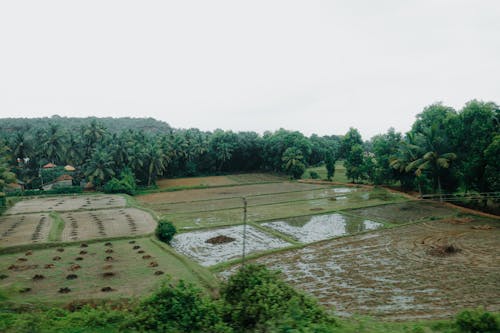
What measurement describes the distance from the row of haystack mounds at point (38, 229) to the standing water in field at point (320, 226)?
14436 mm

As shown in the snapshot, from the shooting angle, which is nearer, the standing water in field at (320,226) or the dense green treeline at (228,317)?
the dense green treeline at (228,317)

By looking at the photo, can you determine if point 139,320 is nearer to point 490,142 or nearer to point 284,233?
point 284,233

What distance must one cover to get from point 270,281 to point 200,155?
167ft

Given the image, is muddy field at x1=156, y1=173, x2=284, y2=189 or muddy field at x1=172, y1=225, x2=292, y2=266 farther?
muddy field at x1=156, y1=173, x2=284, y2=189

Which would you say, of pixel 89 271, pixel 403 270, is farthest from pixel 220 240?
pixel 403 270

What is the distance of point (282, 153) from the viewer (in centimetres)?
5531

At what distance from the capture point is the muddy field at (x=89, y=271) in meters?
12.6

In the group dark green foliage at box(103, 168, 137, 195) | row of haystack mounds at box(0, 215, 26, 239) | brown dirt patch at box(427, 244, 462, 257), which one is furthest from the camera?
dark green foliage at box(103, 168, 137, 195)

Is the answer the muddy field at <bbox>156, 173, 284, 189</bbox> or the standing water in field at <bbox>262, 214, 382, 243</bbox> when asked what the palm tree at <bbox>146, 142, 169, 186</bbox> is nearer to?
the muddy field at <bbox>156, 173, 284, 189</bbox>

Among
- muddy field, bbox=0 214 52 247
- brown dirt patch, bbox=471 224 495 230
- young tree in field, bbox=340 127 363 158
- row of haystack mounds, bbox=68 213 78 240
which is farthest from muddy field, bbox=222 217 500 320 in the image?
young tree in field, bbox=340 127 363 158

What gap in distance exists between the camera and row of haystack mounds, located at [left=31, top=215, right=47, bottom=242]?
2030 cm

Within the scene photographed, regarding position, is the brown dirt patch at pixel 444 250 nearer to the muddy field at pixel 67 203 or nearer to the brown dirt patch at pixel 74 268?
the brown dirt patch at pixel 74 268

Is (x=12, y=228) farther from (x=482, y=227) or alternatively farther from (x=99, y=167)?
(x=482, y=227)

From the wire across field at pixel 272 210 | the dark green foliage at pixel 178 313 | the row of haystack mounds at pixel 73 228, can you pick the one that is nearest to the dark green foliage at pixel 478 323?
the dark green foliage at pixel 178 313
